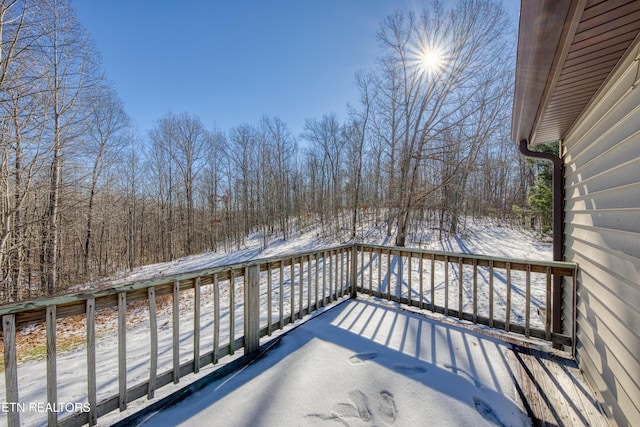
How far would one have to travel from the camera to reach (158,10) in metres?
5.94

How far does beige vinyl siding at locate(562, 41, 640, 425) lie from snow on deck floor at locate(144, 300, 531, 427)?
1.96 ft

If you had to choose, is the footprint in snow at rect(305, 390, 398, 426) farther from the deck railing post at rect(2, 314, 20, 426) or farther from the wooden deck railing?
the deck railing post at rect(2, 314, 20, 426)

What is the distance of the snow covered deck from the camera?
1577mm

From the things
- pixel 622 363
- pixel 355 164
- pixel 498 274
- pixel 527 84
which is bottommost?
pixel 498 274

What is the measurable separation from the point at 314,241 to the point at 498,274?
308 inches

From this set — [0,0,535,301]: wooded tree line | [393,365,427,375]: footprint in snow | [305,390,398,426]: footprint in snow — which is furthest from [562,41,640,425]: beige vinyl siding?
[0,0,535,301]: wooded tree line

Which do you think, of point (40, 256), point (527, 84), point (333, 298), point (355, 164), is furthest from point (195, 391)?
point (355, 164)

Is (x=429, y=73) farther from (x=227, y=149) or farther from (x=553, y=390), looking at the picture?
(x=227, y=149)

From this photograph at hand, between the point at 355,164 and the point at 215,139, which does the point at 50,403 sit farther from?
the point at 215,139

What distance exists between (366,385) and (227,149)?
18.1 metres

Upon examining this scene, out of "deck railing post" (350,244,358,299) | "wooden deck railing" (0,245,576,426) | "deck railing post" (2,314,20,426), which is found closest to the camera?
"deck railing post" (2,314,20,426)

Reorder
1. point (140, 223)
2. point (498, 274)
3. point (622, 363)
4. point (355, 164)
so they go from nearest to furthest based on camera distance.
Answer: point (622, 363) < point (498, 274) < point (355, 164) < point (140, 223)

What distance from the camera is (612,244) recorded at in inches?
67.7

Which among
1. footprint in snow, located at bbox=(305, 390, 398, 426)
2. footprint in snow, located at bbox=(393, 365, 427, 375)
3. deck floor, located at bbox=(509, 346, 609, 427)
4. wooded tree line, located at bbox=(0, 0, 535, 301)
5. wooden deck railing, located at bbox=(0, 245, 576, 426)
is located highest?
wooded tree line, located at bbox=(0, 0, 535, 301)
